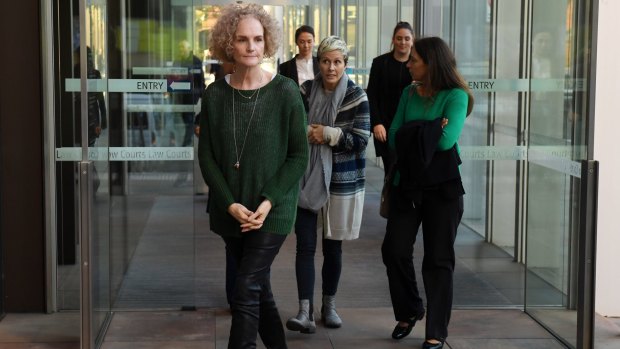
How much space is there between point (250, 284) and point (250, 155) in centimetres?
56

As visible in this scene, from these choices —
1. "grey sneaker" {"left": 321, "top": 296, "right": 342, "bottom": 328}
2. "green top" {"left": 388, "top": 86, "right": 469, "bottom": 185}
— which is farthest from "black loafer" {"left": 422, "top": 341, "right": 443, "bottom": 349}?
"green top" {"left": 388, "top": 86, "right": 469, "bottom": 185}

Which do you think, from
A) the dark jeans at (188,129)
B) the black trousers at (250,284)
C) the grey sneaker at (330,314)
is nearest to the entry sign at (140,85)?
the dark jeans at (188,129)

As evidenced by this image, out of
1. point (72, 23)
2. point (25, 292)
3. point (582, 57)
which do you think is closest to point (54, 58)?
point (72, 23)

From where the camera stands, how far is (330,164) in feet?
20.0

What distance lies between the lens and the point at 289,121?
472cm

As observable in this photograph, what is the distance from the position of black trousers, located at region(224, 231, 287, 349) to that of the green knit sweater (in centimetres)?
6

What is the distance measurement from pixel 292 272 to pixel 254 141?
362cm

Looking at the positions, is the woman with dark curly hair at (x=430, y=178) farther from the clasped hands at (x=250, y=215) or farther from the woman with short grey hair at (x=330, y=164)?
the clasped hands at (x=250, y=215)

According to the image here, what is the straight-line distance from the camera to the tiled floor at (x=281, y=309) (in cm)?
613

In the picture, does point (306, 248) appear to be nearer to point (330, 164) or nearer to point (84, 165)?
point (330, 164)

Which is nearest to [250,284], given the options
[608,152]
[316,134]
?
[316,134]

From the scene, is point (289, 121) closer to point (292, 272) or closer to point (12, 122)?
point (12, 122)

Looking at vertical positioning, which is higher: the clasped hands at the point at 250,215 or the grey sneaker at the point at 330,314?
the clasped hands at the point at 250,215

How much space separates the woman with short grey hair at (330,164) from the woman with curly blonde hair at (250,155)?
49.6 inches
